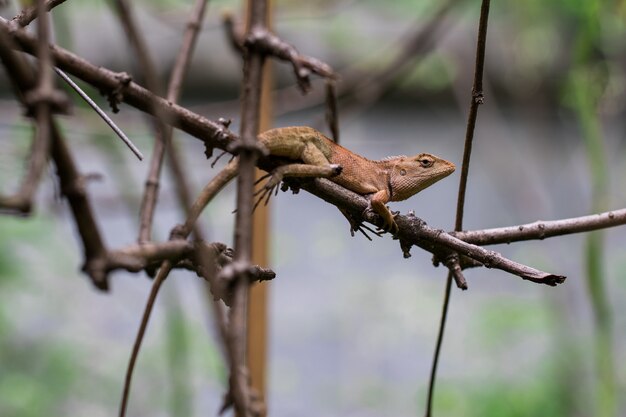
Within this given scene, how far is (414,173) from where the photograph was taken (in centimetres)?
157

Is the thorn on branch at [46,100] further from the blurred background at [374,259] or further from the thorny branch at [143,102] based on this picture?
the blurred background at [374,259]

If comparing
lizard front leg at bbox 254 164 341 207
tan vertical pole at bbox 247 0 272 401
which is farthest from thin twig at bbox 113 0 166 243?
tan vertical pole at bbox 247 0 272 401

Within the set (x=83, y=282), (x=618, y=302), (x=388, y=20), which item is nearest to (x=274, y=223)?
(x=83, y=282)

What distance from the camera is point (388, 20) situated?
12.2 feet

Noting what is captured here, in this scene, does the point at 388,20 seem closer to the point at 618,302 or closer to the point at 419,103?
the point at 419,103

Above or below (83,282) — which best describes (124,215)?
above

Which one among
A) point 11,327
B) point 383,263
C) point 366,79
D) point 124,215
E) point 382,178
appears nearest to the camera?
point 382,178

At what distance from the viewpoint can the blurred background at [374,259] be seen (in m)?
2.99

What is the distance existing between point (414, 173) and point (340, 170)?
2.14 ft

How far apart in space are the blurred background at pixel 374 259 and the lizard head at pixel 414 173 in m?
1.23

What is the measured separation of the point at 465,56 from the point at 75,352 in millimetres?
2311

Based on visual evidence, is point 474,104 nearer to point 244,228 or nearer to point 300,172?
point 300,172

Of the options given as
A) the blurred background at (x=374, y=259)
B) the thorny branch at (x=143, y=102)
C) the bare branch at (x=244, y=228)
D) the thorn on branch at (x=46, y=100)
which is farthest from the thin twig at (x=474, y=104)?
the blurred background at (x=374, y=259)

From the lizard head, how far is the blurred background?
1230mm
